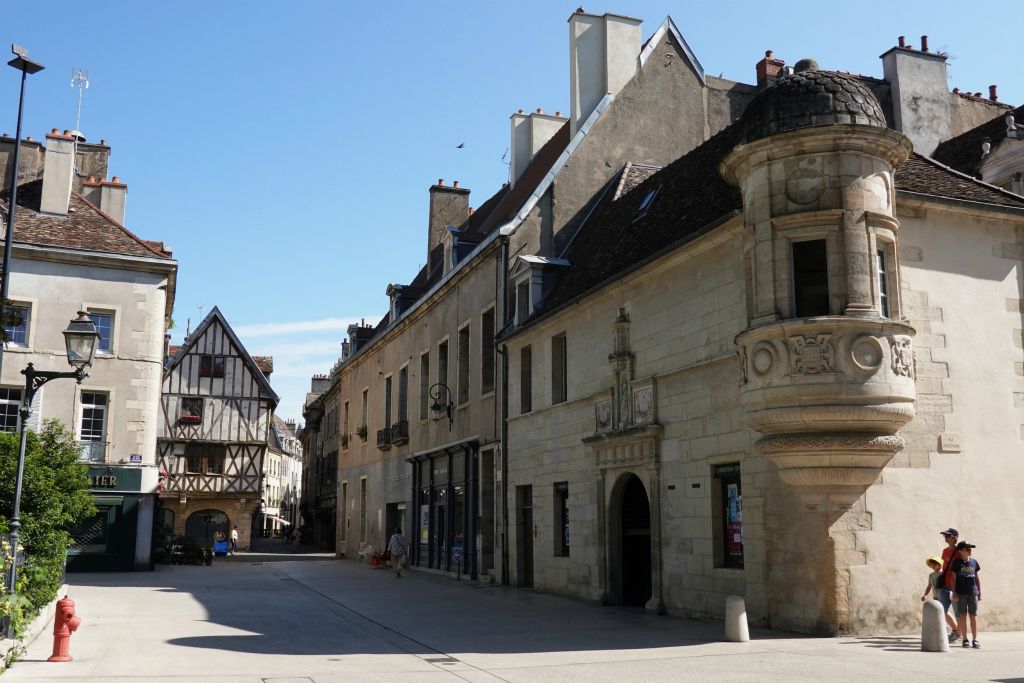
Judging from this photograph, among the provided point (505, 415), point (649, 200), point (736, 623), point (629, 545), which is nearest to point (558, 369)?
point (505, 415)

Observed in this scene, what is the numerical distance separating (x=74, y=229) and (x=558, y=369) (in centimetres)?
1469

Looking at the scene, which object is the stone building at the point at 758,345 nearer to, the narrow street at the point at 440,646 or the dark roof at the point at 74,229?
the narrow street at the point at 440,646

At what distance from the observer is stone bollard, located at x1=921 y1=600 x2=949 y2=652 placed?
10.6 metres

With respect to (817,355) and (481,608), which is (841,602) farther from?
(481,608)

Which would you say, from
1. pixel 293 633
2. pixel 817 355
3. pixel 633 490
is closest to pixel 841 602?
pixel 817 355

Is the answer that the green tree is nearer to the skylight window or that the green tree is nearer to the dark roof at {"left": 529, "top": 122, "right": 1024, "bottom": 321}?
the dark roof at {"left": 529, "top": 122, "right": 1024, "bottom": 321}

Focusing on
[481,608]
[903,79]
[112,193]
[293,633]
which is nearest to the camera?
[293,633]

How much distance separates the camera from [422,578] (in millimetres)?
24438

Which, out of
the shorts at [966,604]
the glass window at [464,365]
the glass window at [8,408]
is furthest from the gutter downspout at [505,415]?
the glass window at [8,408]

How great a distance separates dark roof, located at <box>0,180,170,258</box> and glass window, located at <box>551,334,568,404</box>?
12.5 metres

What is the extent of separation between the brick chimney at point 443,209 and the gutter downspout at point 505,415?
1025 cm

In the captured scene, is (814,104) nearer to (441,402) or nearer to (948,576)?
(948,576)

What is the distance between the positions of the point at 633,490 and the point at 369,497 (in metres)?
19.3

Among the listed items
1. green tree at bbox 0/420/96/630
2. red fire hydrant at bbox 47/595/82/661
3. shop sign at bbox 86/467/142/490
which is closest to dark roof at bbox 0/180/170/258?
shop sign at bbox 86/467/142/490
